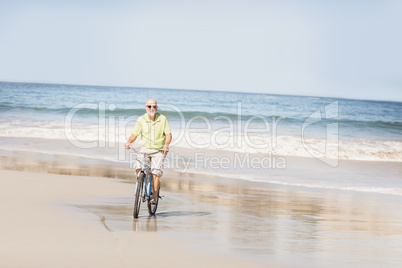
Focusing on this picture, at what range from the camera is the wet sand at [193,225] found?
6.00m

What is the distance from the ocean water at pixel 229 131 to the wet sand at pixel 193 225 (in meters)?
2.81

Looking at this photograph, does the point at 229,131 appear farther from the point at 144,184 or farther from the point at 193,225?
the point at 193,225

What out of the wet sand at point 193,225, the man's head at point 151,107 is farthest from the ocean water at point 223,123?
the man's head at point 151,107

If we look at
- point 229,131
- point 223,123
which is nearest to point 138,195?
point 229,131

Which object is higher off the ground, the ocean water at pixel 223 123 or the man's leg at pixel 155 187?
the ocean water at pixel 223 123

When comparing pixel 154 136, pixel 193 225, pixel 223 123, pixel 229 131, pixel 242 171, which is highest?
pixel 223 123

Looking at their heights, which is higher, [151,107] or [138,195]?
[151,107]

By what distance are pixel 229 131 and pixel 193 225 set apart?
20.8 m

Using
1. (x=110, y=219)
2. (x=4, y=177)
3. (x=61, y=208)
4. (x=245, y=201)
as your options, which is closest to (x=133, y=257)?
(x=110, y=219)

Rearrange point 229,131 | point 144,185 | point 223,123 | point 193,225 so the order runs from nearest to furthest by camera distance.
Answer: point 193,225 → point 144,185 → point 229,131 → point 223,123

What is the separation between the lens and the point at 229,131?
28641mm

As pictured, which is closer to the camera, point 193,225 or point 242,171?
point 193,225

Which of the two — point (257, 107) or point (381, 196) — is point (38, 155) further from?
point (257, 107)

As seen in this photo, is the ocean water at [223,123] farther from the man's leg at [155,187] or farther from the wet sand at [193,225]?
the man's leg at [155,187]
